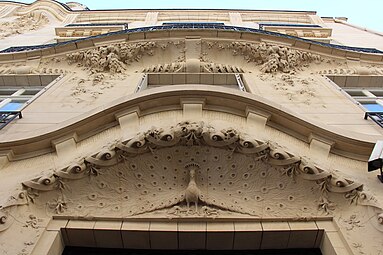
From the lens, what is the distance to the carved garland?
17.7ft

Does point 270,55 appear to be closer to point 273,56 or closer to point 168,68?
point 273,56

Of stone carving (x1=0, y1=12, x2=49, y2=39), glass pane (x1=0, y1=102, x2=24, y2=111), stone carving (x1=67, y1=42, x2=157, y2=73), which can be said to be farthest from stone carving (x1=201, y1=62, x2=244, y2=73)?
stone carving (x1=0, y1=12, x2=49, y2=39)

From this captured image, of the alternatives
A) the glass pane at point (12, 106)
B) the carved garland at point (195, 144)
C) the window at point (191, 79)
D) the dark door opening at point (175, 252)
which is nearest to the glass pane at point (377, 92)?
the window at point (191, 79)

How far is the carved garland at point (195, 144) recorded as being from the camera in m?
5.41

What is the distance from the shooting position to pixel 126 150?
5.84 metres

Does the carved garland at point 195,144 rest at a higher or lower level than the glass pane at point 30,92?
higher

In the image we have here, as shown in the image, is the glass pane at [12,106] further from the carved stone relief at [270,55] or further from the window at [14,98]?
the carved stone relief at [270,55]

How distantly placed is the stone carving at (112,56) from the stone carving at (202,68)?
679 mm

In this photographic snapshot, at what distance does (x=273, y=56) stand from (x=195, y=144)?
19.5 feet

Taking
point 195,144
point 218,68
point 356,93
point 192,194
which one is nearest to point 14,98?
point 218,68

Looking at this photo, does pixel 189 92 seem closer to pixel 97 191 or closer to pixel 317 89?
pixel 97 191

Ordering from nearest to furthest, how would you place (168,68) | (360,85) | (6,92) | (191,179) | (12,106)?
(191,179)
(12,106)
(6,92)
(360,85)
(168,68)

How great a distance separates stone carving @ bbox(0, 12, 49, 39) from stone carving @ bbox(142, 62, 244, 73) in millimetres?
9255

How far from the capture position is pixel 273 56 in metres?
11.0
